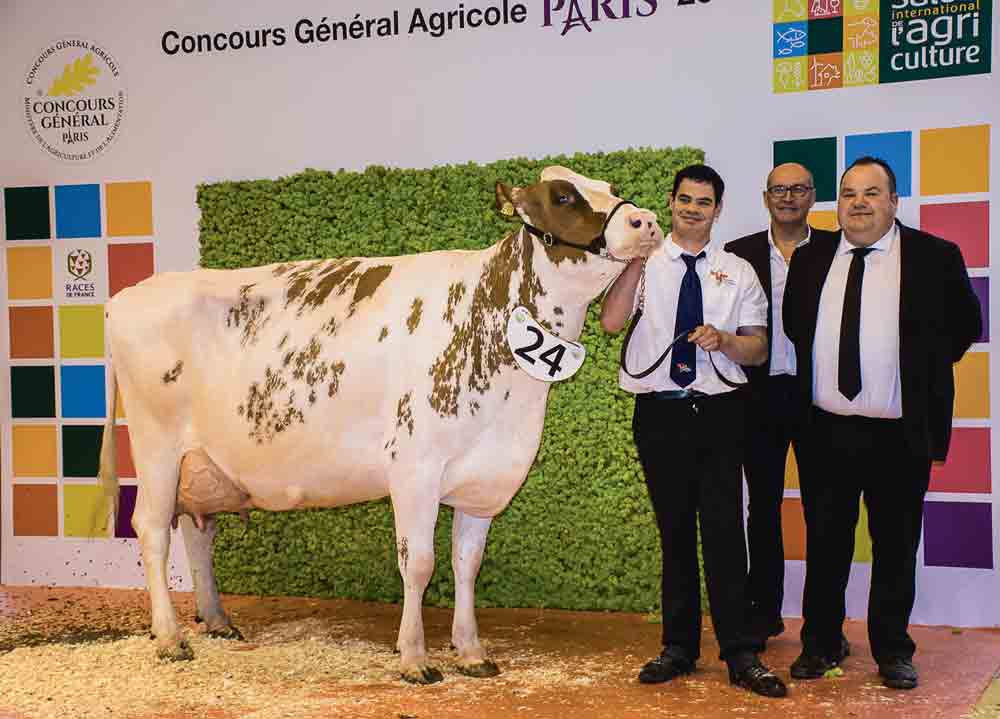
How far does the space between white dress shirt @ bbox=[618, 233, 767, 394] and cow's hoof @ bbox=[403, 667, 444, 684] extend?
1298 millimetres

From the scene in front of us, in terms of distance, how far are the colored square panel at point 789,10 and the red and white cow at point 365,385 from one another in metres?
1.76

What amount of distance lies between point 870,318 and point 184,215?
377 centimetres

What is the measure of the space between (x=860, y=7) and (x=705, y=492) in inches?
99.9

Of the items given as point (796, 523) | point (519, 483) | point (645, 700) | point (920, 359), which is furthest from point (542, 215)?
point (796, 523)

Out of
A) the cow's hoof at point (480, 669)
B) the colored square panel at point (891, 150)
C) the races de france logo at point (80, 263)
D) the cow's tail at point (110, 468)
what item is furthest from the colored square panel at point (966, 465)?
the races de france logo at point (80, 263)

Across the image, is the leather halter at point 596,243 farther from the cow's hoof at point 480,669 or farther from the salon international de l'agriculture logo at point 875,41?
the salon international de l'agriculture logo at point 875,41

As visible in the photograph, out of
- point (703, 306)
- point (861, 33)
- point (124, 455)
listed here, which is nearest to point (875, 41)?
point (861, 33)

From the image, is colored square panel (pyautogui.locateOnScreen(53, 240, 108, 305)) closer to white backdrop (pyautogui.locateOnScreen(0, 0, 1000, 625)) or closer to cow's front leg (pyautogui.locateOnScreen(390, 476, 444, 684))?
white backdrop (pyautogui.locateOnScreen(0, 0, 1000, 625))

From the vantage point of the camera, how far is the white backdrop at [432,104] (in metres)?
5.16

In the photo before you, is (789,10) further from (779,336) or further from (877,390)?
(877,390)

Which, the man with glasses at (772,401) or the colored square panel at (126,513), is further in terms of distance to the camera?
the colored square panel at (126,513)

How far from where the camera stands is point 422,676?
414 cm

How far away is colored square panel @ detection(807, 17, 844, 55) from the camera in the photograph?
16.8 feet

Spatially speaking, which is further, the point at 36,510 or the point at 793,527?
the point at 36,510
